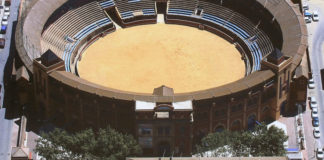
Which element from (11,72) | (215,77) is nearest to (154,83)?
(215,77)

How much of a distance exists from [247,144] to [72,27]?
59.7m

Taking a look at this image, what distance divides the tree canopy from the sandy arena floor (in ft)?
77.3

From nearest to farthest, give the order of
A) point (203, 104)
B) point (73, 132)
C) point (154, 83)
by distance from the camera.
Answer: point (203, 104)
point (73, 132)
point (154, 83)

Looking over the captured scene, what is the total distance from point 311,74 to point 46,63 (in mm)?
63978

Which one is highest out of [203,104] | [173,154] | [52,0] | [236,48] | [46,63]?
[52,0]

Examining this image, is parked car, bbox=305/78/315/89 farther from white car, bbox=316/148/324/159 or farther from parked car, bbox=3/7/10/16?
parked car, bbox=3/7/10/16

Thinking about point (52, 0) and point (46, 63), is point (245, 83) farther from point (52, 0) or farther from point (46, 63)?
point (52, 0)

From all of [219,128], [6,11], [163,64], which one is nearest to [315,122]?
[219,128]

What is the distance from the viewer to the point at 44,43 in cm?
14825

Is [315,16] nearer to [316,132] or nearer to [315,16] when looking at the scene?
[315,16]

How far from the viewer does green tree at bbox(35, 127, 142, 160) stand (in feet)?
389

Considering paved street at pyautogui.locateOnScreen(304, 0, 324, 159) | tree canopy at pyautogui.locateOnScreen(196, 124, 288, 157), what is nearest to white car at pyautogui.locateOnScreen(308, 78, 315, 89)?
paved street at pyautogui.locateOnScreen(304, 0, 324, 159)

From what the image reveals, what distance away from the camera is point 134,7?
6526 inches

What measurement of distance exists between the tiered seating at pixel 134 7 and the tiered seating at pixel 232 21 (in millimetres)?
5624
